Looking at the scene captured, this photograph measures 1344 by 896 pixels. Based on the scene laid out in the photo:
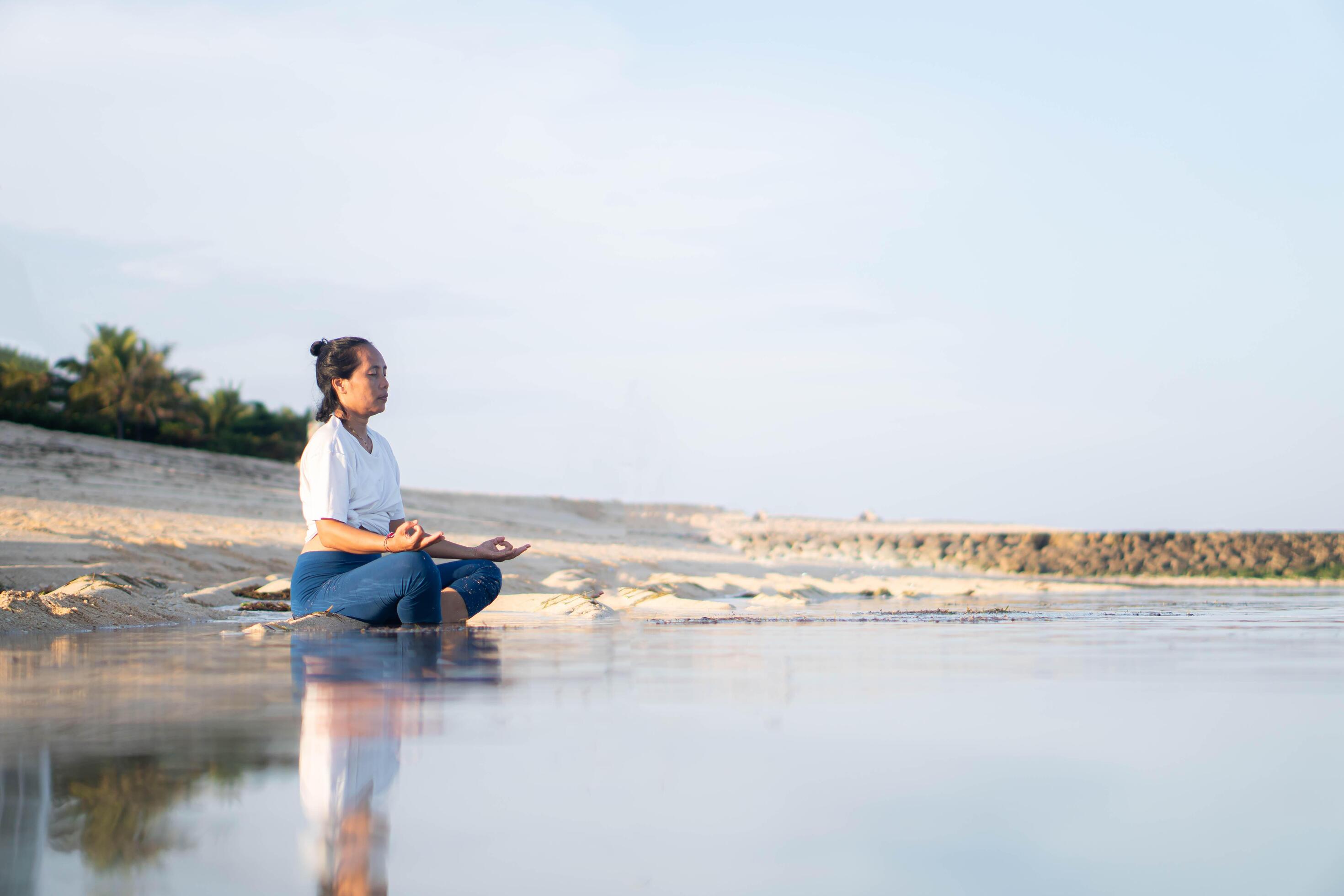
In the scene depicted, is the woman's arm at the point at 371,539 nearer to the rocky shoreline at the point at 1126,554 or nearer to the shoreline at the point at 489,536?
the shoreline at the point at 489,536

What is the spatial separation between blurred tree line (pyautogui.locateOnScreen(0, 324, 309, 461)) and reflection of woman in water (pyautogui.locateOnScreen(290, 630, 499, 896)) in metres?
26.7

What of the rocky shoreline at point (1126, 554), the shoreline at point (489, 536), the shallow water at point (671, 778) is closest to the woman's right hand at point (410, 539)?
the shallow water at point (671, 778)

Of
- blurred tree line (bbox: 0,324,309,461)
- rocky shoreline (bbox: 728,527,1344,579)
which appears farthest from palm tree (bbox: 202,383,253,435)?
rocky shoreline (bbox: 728,527,1344,579)

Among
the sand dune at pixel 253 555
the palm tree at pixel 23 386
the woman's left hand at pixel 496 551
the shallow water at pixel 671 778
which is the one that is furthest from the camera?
the palm tree at pixel 23 386

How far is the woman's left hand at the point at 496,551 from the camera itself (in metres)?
4.46

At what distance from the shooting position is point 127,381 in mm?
29141

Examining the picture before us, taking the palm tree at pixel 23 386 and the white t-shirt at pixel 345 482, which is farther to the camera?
the palm tree at pixel 23 386

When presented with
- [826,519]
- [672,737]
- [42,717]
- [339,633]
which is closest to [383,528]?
[339,633]

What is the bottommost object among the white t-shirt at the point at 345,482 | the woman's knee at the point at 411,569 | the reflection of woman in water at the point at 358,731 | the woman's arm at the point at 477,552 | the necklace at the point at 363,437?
the reflection of woman in water at the point at 358,731

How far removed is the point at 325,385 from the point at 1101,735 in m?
3.64

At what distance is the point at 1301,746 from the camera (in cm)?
182

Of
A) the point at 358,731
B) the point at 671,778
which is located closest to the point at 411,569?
the point at 358,731

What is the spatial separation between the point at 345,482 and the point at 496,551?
69 centimetres

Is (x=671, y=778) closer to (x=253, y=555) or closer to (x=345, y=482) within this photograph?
(x=345, y=482)
